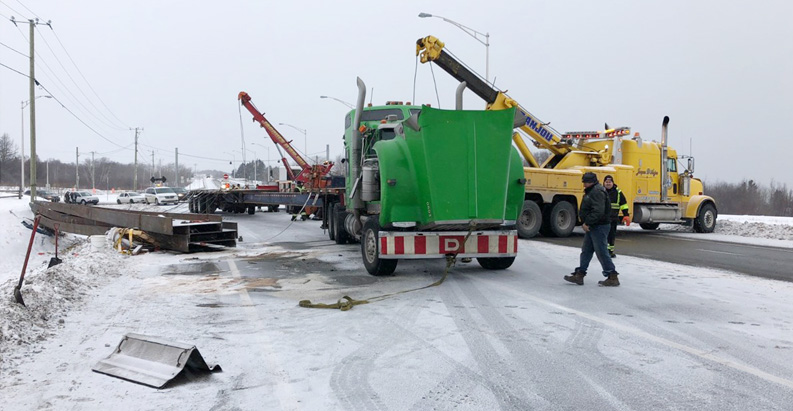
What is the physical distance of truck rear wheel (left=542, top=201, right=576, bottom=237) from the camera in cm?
1717

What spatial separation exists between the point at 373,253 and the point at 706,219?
1554 cm

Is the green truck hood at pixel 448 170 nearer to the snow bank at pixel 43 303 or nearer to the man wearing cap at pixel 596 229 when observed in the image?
the man wearing cap at pixel 596 229

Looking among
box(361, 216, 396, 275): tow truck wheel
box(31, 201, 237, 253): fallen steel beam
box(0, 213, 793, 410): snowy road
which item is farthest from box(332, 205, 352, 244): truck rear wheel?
box(0, 213, 793, 410): snowy road

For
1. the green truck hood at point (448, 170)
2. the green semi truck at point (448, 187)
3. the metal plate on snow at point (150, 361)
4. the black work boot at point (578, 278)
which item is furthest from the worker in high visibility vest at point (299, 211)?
the metal plate on snow at point (150, 361)

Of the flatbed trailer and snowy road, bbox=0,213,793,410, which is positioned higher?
the flatbed trailer

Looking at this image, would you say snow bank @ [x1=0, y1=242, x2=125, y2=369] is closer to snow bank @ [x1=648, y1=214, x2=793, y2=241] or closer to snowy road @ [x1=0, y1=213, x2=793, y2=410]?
snowy road @ [x1=0, y1=213, x2=793, y2=410]

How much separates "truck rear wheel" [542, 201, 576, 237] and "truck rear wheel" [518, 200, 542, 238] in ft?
1.93

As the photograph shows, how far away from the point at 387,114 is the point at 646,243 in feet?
28.0

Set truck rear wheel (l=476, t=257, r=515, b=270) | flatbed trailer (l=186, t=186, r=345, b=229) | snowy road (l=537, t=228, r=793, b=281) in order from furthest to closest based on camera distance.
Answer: flatbed trailer (l=186, t=186, r=345, b=229), snowy road (l=537, t=228, r=793, b=281), truck rear wheel (l=476, t=257, r=515, b=270)

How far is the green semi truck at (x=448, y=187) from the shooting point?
838 cm

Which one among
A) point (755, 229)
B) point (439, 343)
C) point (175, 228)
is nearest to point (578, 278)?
point (439, 343)

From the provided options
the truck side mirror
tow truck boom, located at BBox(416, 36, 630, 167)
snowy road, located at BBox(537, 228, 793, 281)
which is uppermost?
tow truck boom, located at BBox(416, 36, 630, 167)

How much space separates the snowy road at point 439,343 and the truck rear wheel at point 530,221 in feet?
23.8

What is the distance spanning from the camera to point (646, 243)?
1573cm
